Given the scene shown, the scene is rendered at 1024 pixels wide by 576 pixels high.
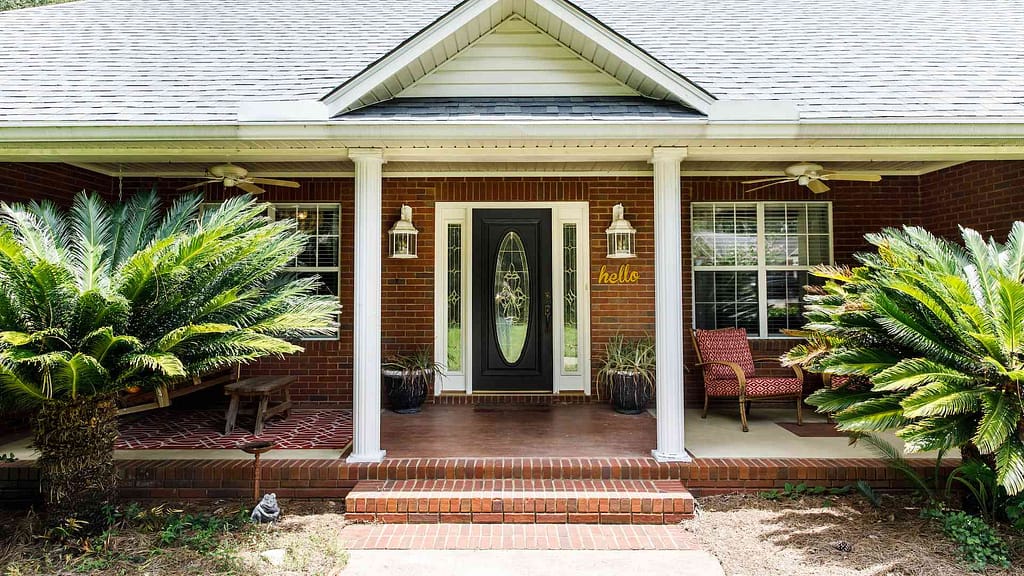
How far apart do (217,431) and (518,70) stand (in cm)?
423

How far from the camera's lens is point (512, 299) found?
22.9 ft

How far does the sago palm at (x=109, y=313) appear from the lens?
A: 3344 mm

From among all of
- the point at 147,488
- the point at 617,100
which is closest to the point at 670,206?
the point at 617,100

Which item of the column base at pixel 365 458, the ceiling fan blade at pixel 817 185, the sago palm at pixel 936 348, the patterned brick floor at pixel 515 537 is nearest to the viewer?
the sago palm at pixel 936 348

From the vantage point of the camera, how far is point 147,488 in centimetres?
432

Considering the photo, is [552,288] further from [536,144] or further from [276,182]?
[276,182]

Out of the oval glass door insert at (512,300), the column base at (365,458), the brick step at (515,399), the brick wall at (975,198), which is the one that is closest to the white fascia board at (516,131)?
the brick wall at (975,198)

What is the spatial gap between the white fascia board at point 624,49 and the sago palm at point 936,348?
1723 mm

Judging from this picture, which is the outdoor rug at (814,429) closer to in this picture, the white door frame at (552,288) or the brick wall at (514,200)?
the brick wall at (514,200)

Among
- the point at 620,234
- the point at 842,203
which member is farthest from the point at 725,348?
the point at 842,203

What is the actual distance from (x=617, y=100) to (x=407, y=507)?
3.41 metres

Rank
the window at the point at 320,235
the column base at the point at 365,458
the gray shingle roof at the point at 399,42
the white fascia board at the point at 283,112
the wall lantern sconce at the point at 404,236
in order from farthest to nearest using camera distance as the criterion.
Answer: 1. the window at the point at 320,235
2. the wall lantern sconce at the point at 404,236
3. the gray shingle roof at the point at 399,42
4. the column base at the point at 365,458
5. the white fascia board at the point at 283,112

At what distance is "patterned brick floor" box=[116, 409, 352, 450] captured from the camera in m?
5.02

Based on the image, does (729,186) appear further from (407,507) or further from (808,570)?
(407,507)
